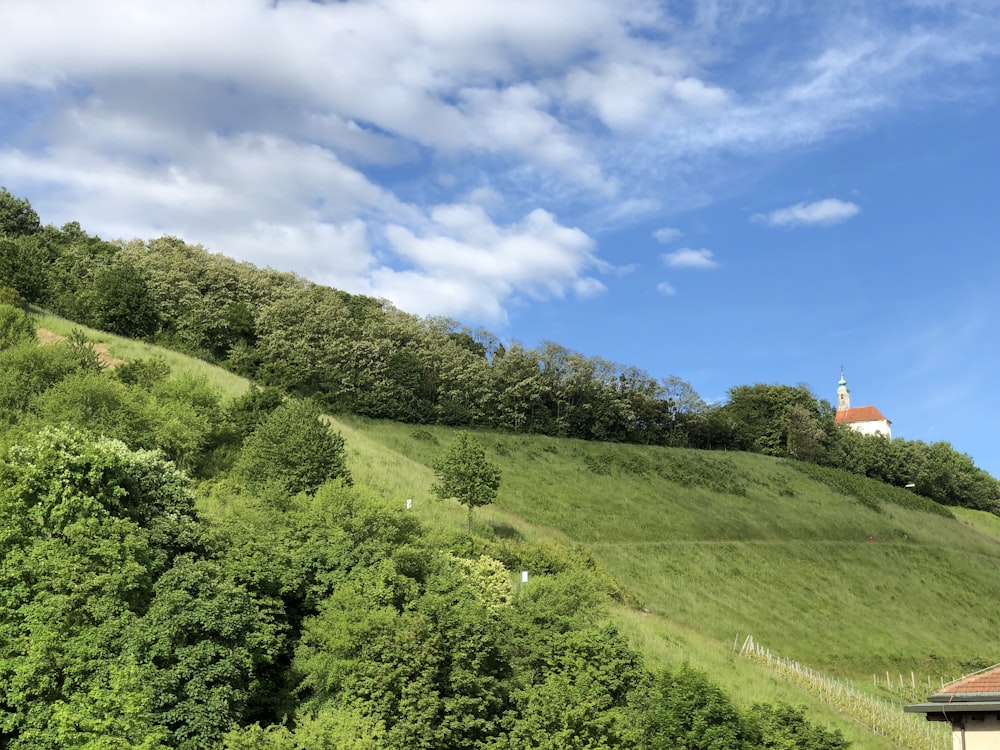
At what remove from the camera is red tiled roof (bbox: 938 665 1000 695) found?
1611 cm

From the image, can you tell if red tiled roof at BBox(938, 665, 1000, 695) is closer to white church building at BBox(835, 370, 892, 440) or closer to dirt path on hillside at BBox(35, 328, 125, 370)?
dirt path on hillside at BBox(35, 328, 125, 370)

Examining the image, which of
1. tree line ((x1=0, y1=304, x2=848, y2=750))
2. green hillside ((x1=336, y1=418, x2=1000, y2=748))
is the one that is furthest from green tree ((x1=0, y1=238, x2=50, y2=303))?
tree line ((x1=0, y1=304, x2=848, y2=750))

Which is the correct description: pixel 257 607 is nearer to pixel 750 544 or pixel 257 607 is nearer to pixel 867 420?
pixel 750 544

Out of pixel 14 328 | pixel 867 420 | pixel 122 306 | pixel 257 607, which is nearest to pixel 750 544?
pixel 257 607

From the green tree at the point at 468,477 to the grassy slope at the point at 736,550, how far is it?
1834mm

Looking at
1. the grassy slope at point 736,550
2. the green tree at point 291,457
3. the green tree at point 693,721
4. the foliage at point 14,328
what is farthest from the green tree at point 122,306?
the green tree at point 693,721

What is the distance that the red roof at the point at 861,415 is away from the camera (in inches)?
7236

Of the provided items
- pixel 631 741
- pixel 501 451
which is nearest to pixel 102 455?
pixel 631 741

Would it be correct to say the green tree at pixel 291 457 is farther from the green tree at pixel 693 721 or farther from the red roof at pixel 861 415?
the red roof at pixel 861 415

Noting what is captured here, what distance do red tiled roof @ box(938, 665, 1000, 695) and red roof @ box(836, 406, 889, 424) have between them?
179m

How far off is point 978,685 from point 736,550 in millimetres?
50743

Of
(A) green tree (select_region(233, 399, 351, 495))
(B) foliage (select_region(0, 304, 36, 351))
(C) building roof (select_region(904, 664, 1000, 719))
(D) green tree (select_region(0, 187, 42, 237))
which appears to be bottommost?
(C) building roof (select_region(904, 664, 1000, 719))

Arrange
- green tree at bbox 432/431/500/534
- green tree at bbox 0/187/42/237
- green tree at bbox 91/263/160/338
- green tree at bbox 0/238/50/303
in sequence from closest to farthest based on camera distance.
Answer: green tree at bbox 432/431/500/534 < green tree at bbox 0/238/50/303 < green tree at bbox 91/263/160/338 < green tree at bbox 0/187/42/237

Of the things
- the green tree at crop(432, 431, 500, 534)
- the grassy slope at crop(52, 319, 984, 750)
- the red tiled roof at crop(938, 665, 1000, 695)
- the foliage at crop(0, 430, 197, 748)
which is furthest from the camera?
the grassy slope at crop(52, 319, 984, 750)
